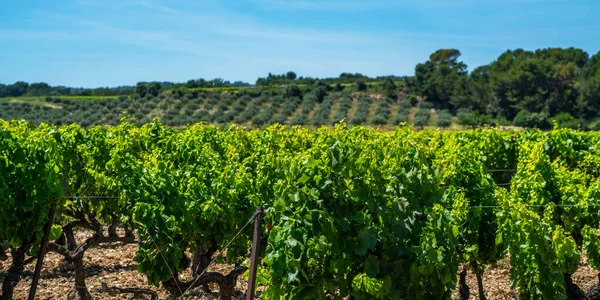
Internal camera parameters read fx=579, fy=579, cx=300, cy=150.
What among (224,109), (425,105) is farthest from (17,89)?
(425,105)

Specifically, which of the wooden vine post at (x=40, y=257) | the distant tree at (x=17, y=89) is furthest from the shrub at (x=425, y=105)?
the wooden vine post at (x=40, y=257)

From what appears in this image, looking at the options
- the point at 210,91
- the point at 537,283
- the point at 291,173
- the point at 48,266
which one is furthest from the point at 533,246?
the point at 210,91

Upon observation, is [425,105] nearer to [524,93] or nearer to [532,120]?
[524,93]

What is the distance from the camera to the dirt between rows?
24.9 ft

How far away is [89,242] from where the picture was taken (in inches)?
279

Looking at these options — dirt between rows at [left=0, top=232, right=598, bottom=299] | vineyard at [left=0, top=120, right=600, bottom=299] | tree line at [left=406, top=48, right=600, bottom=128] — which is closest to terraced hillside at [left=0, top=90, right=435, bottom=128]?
tree line at [left=406, top=48, right=600, bottom=128]

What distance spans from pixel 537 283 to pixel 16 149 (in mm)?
5418

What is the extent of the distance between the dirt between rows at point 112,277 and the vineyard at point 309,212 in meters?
0.47

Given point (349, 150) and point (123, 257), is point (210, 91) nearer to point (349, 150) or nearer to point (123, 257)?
point (123, 257)

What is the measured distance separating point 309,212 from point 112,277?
506 cm

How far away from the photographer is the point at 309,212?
422cm

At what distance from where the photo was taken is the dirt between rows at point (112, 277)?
7.59m

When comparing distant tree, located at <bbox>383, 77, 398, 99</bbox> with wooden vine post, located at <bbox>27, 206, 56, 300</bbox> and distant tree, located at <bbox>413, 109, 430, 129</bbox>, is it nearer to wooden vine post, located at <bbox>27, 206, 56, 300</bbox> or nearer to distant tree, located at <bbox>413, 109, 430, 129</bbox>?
distant tree, located at <bbox>413, 109, 430, 129</bbox>

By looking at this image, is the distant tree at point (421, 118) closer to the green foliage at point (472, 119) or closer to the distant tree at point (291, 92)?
the green foliage at point (472, 119)
